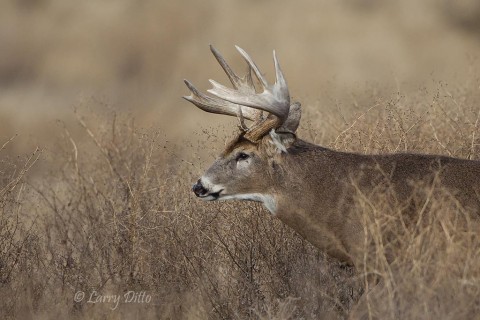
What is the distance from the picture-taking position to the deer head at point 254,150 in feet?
30.9

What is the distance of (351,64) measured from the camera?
2686 cm

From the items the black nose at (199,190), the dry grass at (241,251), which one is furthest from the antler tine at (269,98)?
the dry grass at (241,251)

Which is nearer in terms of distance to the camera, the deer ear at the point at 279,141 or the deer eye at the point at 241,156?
the deer ear at the point at 279,141

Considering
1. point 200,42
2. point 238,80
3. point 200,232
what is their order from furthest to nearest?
1. point 200,42
2. point 200,232
3. point 238,80

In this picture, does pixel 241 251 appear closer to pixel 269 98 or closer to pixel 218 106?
pixel 218 106

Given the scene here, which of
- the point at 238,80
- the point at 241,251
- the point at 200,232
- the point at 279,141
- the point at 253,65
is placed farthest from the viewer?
the point at 200,232

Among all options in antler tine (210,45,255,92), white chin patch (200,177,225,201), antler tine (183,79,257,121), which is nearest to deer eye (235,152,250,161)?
white chin patch (200,177,225,201)

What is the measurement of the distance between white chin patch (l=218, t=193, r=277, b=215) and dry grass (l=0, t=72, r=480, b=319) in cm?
55

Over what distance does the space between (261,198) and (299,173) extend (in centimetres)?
38

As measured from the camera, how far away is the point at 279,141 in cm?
952

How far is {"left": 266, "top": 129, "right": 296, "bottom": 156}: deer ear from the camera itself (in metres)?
9.48

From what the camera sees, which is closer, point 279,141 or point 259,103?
point 259,103

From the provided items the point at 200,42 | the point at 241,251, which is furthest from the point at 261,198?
the point at 200,42

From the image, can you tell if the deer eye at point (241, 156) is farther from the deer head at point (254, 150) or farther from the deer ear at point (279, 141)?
the deer ear at point (279, 141)
